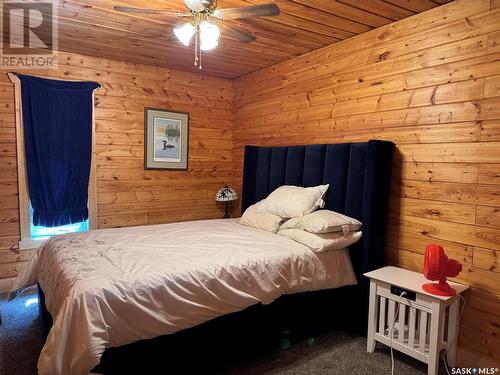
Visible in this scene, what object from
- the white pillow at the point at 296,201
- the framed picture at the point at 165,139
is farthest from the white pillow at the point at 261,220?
the framed picture at the point at 165,139

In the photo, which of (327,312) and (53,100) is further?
(53,100)

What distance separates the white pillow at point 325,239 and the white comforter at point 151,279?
0.06 m

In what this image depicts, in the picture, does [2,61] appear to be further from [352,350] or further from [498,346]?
[498,346]

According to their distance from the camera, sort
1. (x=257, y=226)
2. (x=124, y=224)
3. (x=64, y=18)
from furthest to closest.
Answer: (x=124, y=224), (x=257, y=226), (x=64, y=18)

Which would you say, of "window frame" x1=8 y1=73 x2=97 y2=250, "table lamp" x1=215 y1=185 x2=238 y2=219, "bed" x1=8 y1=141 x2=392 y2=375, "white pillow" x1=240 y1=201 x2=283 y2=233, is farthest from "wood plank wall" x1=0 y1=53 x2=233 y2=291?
"white pillow" x1=240 y1=201 x2=283 y2=233

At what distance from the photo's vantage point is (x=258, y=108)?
4137 millimetres

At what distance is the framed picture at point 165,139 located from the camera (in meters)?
4.01

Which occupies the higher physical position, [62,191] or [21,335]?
[62,191]

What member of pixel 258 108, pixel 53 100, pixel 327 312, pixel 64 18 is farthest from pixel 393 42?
pixel 53 100

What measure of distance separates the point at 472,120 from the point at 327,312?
1.74m
